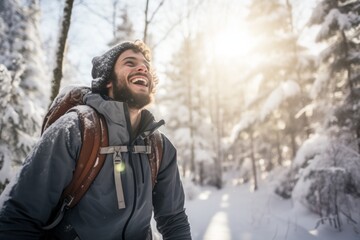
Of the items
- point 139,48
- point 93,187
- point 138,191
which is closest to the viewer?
point 93,187

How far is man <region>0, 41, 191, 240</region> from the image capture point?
1.76m

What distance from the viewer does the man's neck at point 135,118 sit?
2703 mm

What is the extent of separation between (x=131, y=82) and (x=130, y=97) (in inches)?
7.5

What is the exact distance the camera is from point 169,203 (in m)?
2.68

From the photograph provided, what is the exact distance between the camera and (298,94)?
1476 cm

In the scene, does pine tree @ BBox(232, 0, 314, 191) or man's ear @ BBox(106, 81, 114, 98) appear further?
pine tree @ BBox(232, 0, 314, 191)

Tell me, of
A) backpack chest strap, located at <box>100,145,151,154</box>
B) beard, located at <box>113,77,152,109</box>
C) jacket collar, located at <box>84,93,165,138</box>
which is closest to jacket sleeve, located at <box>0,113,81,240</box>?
backpack chest strap, located at <box>100,145,151,154</box>

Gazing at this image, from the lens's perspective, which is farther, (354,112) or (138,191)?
(354,112)

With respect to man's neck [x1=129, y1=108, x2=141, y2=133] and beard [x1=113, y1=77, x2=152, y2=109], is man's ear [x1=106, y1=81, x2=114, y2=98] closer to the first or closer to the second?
beard [x1=113, y1=77, x2=152, y2=109]

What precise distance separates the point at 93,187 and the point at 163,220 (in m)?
0.99

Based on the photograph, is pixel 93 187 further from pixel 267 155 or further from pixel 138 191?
pixel 267 155

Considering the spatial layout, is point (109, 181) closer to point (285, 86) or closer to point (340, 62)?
point (340, 62)

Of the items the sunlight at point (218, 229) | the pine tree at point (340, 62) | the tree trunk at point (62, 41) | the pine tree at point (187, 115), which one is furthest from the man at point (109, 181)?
the pine tree at point (187, 115)

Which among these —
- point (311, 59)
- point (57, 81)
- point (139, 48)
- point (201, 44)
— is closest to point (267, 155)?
point (201, 44)
